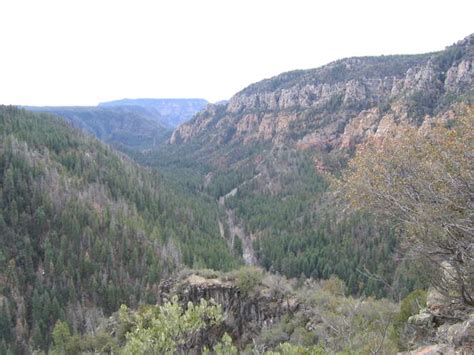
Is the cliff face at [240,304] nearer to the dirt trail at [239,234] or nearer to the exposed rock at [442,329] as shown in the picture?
the exposed rock at [442,329]

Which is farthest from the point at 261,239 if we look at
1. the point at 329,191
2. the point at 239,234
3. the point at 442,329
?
the point at 442,329

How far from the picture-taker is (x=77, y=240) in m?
90.5

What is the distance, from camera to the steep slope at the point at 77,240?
74.8 metres

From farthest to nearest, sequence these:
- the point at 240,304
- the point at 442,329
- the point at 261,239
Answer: the point at 261,239, the point at 240,304, the point at 442,329

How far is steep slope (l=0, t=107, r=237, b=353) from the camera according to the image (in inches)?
2945

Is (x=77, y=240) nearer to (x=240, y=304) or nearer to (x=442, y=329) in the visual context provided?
(x=240, y=304)

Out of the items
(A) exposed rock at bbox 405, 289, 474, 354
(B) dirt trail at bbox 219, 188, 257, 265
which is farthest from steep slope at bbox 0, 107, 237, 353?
(A) exposed rock at bbox 405, 289, 474, 354

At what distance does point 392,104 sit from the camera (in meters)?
160

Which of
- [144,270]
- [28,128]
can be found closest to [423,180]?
[144,270]

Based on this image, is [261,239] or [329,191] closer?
[329,191]

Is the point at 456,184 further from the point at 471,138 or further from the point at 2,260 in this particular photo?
the point at 2,260

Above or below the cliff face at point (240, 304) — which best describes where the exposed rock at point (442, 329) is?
above

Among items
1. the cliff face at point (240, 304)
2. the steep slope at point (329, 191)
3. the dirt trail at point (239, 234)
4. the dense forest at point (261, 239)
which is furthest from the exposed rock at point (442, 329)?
the dirt trail at point (239, 234)

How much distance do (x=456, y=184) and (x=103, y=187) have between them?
115m
